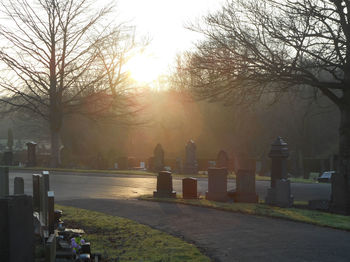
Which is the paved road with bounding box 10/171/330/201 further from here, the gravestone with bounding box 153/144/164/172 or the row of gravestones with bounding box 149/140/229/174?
the gravestone with bounding box 153/144/164/172

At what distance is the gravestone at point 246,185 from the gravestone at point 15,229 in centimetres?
1041

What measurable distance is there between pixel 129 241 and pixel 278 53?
25.9ft

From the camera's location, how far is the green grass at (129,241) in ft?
23.7

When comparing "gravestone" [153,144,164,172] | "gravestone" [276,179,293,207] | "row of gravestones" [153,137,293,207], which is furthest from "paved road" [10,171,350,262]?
"gravestone" [153,144,164,172]

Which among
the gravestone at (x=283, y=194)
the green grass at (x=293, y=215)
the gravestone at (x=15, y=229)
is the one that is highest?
the gravestone at (x=15, y=229)

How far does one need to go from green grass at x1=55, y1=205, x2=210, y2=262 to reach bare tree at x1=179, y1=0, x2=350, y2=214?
5.91 metres

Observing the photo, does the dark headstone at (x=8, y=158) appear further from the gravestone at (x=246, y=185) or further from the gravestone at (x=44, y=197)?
the gravestone at (x=44, y=197)

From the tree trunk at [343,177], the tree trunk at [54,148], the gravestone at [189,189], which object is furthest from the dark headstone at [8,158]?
the tree trunk at [343,177]

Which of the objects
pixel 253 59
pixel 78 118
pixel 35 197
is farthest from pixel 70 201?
pixel 78 118

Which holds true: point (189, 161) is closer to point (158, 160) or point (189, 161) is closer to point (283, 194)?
point (158, 160)

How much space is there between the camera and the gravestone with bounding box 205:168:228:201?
14.6 meters

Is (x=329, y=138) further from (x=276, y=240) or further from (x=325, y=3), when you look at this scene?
(x=276, y=240)

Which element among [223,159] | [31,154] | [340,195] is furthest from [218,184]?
[31,154]

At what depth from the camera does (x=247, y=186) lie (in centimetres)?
1478
